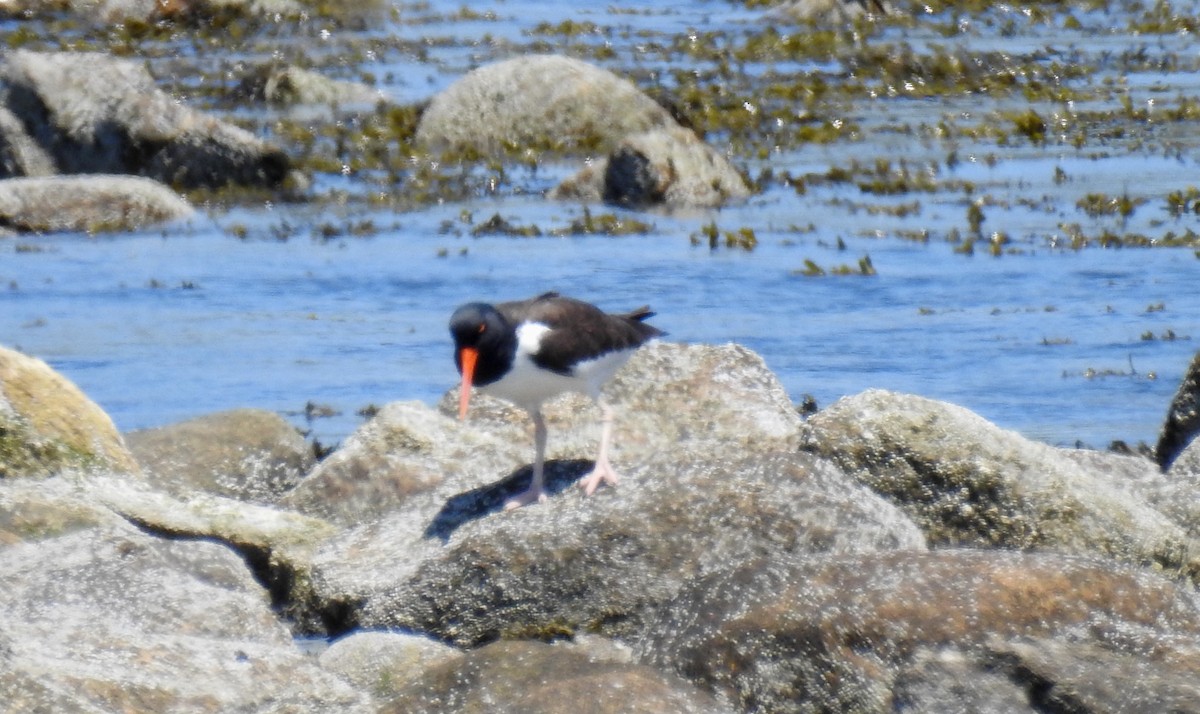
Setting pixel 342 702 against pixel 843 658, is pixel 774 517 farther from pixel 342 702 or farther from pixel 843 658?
pixel 342 702

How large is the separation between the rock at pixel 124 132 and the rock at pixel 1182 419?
976 cm

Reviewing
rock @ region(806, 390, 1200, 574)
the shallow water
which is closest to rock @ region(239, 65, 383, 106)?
the shallow water

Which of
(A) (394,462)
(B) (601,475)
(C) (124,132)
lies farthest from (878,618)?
(C) (124,132)

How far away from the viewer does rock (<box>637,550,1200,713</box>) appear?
532 centimetres

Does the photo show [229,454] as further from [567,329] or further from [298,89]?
[298,89]

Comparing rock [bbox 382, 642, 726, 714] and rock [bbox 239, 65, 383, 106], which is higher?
rock [bbox 239, 65, 383, 106]

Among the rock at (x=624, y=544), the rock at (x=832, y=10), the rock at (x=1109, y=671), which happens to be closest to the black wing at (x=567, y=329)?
the rock at (x=624, y=544)

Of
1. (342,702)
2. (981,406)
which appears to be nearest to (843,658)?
(342,702)

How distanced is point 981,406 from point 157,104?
31.8 feet

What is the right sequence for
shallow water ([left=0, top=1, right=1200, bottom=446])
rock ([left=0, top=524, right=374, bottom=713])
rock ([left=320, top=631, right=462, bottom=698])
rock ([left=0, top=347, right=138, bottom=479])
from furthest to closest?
shallow water ([left=0, top=1, right=1200, bottom=446])
rock ([left=0, top=347, right=138, bottom=479])
rock ([left=320, top=631, right=462, bottom=698])
rock ([left=0, top=524, right=374, bottom=713])

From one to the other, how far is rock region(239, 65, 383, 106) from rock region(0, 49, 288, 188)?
3.34m

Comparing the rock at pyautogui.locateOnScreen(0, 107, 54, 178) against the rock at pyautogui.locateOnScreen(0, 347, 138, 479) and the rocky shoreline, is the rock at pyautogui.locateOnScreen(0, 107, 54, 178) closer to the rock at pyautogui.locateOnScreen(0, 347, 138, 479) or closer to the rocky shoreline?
the rocky shoreline

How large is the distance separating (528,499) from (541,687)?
5.56 ft

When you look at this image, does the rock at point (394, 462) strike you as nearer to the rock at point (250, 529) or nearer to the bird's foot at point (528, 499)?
the rock at point (250, 529)
